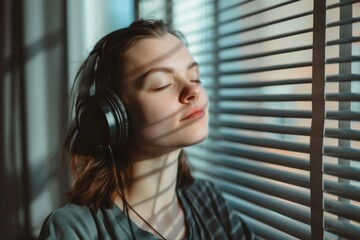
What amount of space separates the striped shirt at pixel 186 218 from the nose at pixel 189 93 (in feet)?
1.08

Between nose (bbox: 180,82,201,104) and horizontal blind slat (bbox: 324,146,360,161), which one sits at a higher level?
nose (bbox: 180,82,201,104)

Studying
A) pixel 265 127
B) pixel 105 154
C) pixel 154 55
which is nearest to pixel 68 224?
pixel 105 154

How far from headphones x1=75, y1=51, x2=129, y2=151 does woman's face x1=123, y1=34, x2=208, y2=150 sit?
1.8 inches

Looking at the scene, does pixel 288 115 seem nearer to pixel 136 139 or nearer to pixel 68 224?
pixel 136 139

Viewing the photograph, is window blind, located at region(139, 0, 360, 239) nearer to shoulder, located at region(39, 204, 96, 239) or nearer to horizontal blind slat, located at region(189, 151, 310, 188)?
Answer: horizontal blind slat, located at region(189, 151, 310, 188)

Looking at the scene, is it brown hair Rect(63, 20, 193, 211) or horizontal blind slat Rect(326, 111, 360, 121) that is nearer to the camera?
horizontal blind slat Rect(326, 111, 360, 121)

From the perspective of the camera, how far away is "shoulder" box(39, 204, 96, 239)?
2.67 ft

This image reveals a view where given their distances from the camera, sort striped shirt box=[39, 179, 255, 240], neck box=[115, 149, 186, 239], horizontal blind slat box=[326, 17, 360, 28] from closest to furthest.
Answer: horizontal blind slat box=[326, 17, 360, 28]
striped shirt box=[39, 179, 255, 240]
neck box=[115, 149, 186, 239]

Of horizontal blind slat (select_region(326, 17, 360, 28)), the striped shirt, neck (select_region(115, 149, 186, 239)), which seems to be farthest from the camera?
neck (select_region(115, 149, 186, 239))

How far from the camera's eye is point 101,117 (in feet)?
2.66

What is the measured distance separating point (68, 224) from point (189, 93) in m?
0.42

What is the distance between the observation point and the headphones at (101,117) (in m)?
0.81

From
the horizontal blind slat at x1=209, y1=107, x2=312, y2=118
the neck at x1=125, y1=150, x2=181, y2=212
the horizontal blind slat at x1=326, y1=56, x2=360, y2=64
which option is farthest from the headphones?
the horizontal blind slat at x1=326, y1=56, x2=360, y2=64

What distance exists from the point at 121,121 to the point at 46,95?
2.47ft
